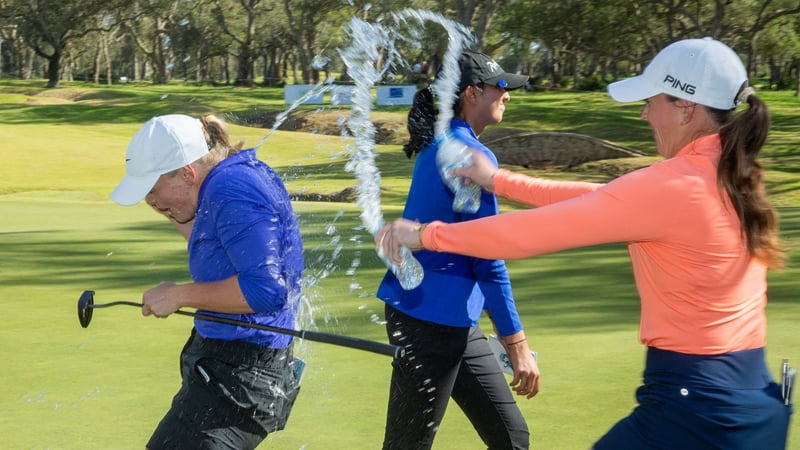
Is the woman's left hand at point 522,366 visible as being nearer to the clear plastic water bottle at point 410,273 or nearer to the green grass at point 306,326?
the clear plastic water bottle at point 410,273

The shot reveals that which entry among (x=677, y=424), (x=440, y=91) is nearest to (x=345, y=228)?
(x=440, y=91)

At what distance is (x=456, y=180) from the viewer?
13.0 ft

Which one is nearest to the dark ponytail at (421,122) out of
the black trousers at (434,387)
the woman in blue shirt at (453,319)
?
the woman in blue shirt at (453,319)

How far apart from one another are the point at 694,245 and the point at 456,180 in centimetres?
134

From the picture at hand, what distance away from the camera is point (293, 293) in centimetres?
365

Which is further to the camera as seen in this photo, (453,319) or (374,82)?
(374,82)

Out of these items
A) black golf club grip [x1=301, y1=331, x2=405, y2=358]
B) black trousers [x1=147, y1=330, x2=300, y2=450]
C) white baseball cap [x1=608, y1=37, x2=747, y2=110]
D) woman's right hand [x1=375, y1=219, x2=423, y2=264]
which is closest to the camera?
white baseball cap [x1=608, y1=37, x2=747, y2=110]

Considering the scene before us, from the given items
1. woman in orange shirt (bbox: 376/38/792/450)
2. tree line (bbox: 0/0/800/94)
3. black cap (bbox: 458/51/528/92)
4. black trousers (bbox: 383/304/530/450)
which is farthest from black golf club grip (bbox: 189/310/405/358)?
tree line (bbox: 0/0/800/94)

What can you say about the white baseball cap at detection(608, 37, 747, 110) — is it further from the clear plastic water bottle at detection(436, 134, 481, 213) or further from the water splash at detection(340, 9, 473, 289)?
the clear plastic water bottle at detection(436, 134, 481, 213)

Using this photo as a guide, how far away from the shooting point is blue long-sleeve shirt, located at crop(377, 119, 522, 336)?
402 centimetres

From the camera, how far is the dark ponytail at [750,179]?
2764 mm

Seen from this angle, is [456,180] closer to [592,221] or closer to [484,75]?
[484,75]

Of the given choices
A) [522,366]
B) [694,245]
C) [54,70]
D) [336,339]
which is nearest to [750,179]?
[694,245]

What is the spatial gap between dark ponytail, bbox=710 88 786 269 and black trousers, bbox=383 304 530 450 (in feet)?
4.89
